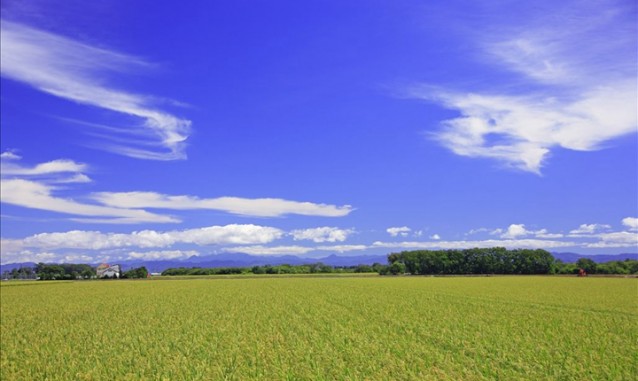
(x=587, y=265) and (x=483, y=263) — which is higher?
(x=483, y=263)

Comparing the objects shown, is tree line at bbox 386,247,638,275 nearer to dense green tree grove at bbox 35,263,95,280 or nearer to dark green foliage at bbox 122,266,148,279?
dark green foliage at bbox 122,266,148,279

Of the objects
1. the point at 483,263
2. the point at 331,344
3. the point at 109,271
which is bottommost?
the point at 331,344

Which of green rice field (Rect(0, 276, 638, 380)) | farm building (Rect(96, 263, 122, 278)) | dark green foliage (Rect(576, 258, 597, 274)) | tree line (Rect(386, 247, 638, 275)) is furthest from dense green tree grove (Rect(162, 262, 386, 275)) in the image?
green rice field (Rect(0, 276, 638, 380))

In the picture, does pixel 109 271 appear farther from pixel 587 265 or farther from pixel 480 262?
pixel 587 265

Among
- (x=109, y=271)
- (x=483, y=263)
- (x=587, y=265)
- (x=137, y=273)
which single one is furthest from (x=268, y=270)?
(x=587, y=265)

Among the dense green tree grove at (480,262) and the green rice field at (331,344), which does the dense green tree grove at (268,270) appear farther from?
the green rice field at (331,344)

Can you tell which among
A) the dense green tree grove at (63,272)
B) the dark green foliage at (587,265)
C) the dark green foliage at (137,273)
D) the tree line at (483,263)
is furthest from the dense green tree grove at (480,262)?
the dense green tree grove at (63,272)

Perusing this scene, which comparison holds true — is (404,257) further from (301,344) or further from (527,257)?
(301,344)

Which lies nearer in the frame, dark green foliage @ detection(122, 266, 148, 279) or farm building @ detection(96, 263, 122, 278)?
dark green foliage @ detection(122, 266, 148, 279)

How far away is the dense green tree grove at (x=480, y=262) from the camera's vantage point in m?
148

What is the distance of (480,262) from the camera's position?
509ft

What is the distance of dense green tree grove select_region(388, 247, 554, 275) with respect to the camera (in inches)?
5836

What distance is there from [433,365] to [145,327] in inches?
756

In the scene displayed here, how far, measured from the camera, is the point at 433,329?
26.7 m
